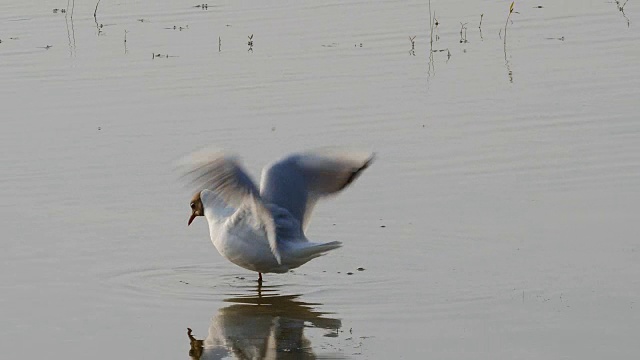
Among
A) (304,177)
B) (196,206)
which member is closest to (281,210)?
(304,177)

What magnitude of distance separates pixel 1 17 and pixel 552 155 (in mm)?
8127

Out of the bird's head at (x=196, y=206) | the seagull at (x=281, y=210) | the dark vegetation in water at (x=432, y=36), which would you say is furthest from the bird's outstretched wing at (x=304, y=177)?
the dark vegetation in water at (x=432, y=36)

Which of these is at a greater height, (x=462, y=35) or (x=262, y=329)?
(x=462, y=35)

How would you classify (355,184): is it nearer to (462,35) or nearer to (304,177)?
(304,177)

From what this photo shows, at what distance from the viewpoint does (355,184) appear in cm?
945

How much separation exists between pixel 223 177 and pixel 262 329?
80 cm

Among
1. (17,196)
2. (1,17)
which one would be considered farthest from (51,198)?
(1,17)

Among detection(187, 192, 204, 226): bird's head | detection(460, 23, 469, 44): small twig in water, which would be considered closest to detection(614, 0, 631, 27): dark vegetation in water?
detection(460, 23, 469, 44): small twig in water

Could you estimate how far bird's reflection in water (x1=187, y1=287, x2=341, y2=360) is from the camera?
22.0ft

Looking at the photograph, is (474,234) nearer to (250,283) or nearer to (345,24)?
(250,283)

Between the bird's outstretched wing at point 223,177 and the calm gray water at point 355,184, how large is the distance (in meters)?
0.59

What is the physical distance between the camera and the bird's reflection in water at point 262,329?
6.71m

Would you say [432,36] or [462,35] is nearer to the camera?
[432,36]

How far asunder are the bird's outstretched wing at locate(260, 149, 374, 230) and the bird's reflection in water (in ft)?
1.77
